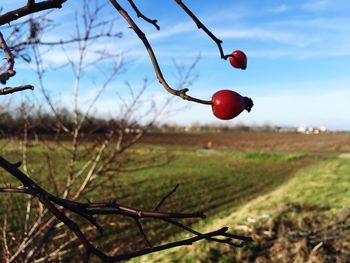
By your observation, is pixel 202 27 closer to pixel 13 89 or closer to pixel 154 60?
pixel 154 60

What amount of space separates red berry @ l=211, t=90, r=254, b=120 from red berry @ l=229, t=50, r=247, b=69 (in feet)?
0.53

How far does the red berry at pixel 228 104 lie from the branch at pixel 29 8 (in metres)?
0.28

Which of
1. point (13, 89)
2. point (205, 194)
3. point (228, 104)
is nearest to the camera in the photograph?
point (228, 104)

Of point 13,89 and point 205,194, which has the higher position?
point 13,89

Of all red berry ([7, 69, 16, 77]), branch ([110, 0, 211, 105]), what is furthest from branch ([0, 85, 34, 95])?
branch ([110, 0, 211, 105])

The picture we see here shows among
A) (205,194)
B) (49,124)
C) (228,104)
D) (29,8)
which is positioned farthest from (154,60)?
(205,194)

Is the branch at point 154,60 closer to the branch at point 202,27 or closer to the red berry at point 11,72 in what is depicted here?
the branch at point 202,27

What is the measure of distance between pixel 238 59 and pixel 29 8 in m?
0.35

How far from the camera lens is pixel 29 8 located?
0.73 meters

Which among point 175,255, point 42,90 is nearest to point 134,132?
point 42,90

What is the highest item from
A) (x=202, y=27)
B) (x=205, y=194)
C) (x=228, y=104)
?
(x=202, y=27)

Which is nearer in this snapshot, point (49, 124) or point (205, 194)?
point (49, 124)

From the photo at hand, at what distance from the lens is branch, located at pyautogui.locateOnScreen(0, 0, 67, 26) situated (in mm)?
714

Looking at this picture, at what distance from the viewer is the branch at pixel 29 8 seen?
2.34 ft
